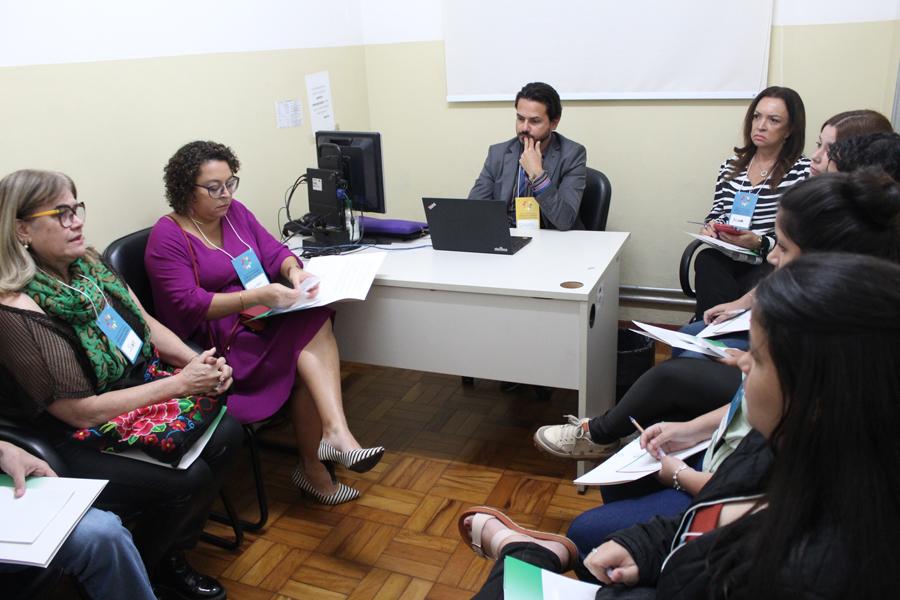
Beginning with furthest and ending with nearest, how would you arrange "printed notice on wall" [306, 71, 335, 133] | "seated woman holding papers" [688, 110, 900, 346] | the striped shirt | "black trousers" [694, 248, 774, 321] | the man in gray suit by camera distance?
"printed notice on wall" [306, 71, 335, 133], the man in gray suit, the striped shirt, "black trousers" [694, 248, 774, 321], "seated woman holding papers" [688, 110, 900, 346]

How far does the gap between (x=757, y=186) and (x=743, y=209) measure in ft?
0.38

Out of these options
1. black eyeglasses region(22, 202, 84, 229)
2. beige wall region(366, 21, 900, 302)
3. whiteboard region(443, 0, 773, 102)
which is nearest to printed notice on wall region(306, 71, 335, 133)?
beige wall region(366, 21, 900, 302)

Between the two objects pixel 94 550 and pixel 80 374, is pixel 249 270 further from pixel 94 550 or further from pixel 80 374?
pixel 94 550

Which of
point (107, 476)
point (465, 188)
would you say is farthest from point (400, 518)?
point (465, 188)

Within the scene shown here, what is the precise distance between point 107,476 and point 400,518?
911 mm

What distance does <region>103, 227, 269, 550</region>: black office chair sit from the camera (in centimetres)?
217

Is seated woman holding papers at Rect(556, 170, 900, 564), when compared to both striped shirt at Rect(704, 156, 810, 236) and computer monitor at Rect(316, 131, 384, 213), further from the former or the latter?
computer monitor at Rect(316, 131, 384, 213)

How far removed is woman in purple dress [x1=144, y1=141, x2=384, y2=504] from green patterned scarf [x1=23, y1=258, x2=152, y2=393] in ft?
0.97

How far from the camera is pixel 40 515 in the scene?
1.42m

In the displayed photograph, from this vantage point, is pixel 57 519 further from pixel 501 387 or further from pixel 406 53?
pixel 406 53

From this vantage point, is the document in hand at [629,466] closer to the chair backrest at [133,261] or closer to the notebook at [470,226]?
the notebook at [470,226]

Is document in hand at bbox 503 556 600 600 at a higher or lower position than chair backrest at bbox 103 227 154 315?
lower

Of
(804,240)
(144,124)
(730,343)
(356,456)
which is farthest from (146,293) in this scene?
(804,240)

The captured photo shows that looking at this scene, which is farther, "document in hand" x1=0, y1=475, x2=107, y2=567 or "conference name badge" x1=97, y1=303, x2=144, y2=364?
"conference name badge" x1=97, y1=303, x2=144, y2=364
